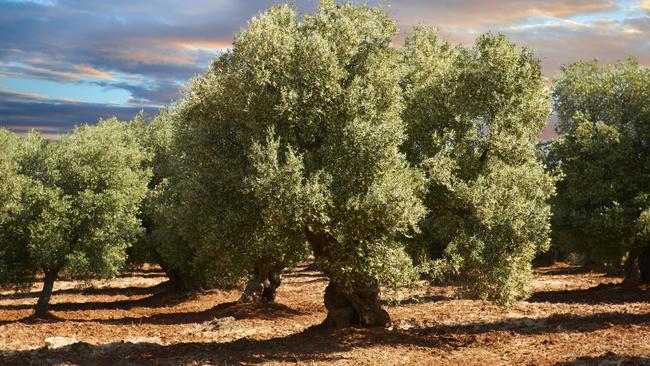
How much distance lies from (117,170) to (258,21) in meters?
23.4

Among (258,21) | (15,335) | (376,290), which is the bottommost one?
(15,335)

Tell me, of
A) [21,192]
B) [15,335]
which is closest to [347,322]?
[15,335]

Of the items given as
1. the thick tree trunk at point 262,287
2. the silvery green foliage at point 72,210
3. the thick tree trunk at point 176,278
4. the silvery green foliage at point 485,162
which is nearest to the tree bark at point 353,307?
the silvery green foliage at point 485,162

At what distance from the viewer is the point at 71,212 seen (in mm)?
42125

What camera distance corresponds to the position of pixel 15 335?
34562 millimetres

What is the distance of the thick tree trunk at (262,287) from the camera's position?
1764 inches

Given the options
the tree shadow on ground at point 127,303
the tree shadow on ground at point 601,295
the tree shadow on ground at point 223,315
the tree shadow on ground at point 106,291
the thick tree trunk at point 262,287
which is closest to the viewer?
the tree shadow on ground at point 223,315

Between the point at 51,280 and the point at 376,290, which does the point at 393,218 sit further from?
the point at 51,280

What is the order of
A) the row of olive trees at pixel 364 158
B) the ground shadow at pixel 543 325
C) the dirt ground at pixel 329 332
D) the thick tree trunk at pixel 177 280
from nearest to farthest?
1. the row of olive trees at pixel 364 158
2. the dirt ground at pixel 329 332
3. the ground shadow at pixel 543 325
4. the thick tree trunk at pixel 177 280

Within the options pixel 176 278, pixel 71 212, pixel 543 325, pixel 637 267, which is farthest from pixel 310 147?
pixel 637 267

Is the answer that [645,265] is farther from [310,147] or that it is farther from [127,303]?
[127,303]

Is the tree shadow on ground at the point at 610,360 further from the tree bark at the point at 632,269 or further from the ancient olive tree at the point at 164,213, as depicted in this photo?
the tree bark at the point at 632,269

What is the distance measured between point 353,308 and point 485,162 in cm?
930

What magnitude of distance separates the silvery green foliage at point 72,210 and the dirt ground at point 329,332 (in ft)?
13.4
